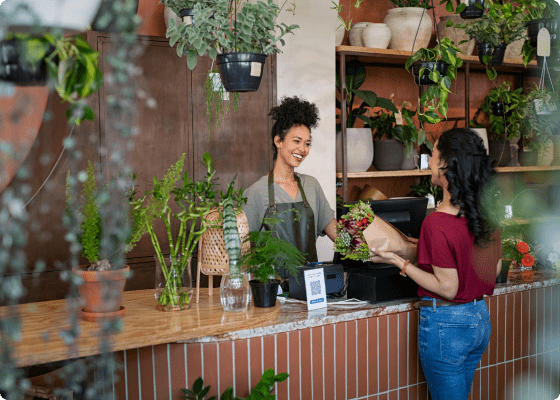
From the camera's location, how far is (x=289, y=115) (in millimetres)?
2891

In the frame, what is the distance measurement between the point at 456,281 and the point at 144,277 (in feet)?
6.16

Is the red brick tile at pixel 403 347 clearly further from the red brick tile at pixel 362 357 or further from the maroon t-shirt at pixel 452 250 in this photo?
the maroon t-shirt at pixel 452 250

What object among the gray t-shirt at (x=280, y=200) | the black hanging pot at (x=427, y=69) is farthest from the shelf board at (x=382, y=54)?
the gray t-shirt at (x=280, y=200)

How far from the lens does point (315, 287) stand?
7.06ft

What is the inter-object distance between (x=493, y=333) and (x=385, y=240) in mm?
759

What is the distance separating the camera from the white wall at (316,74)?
366 centimetres

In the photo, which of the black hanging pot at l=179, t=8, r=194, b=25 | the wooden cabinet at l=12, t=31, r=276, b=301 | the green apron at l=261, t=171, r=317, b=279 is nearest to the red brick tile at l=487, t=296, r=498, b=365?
the green apron at l=261, t=171, r=317, b=279

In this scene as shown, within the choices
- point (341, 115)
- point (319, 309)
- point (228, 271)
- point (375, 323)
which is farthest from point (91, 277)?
point (341, 115)

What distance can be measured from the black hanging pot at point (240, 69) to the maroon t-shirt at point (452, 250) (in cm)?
85

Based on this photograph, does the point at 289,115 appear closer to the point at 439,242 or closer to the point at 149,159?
the point at 149,159

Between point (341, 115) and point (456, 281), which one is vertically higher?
point (341, 115)

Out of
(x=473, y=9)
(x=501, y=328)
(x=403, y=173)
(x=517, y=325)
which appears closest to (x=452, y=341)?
(x=501, y=328)

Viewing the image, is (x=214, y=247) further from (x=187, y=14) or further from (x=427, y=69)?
(x=427, y=69)

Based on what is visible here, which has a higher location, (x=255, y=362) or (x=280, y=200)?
(x=280, y=200)
